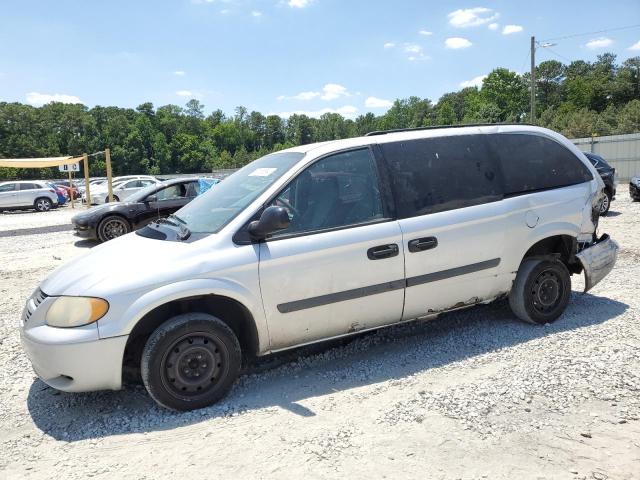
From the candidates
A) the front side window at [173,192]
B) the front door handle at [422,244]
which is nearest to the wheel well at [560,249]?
the front door handle at [422,244]

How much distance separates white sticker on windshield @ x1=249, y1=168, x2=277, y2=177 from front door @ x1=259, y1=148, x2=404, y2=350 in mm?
332

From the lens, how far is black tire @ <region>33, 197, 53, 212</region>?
1006 inches

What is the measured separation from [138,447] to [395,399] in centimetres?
169

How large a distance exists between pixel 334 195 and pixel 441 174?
998mm

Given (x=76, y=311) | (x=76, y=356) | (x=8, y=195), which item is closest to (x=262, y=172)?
(x=76, y=311)

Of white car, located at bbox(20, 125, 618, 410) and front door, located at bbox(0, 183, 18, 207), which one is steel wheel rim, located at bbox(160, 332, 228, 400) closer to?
white car, located at bbox(20, 125, 618, 410)

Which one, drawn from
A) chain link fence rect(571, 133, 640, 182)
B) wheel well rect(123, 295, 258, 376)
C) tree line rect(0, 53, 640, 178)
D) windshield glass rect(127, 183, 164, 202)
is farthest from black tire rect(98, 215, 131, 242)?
tree line rect(0, 53, 640, 178)

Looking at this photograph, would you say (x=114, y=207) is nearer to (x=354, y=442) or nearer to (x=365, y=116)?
(x=354, y=442)

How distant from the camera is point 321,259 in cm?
362

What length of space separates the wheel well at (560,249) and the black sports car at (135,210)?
857 cm

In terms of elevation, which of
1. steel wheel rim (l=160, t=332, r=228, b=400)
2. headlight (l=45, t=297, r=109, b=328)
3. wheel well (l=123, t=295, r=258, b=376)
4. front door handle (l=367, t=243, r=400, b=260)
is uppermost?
front door handle (l=367, t=243, r=400, b=260)

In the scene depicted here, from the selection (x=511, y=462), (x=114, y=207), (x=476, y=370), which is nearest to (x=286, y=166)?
(x=476, y=370)

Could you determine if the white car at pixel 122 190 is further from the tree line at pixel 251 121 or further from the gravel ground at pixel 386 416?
the tree line at pixel 251 121

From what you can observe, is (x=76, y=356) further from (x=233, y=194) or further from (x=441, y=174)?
(x=441, y=174)
